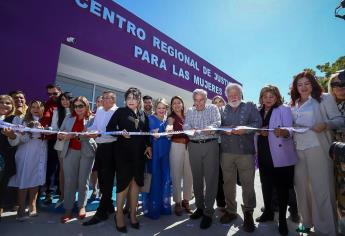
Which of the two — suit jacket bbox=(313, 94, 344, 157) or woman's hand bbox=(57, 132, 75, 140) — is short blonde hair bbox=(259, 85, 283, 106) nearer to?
suit jacket bbox=(313, 94, 344, 157)

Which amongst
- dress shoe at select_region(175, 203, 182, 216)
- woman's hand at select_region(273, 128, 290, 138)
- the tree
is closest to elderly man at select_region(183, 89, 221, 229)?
dress shoe at select_region(175, 203, 182, 216)

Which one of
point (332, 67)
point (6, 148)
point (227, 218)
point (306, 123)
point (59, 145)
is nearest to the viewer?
point (306, 123)

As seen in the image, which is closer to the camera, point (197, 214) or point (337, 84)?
point (337, 84)

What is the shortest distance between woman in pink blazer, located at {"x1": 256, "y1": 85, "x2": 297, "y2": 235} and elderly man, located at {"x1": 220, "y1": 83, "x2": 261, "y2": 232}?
0.73 ft

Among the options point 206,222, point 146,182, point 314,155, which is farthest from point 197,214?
point 314,155

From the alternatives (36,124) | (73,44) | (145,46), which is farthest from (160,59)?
(36,124)

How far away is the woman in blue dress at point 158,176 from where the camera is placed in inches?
148

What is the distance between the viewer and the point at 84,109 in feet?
13.0

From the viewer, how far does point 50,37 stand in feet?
17.9

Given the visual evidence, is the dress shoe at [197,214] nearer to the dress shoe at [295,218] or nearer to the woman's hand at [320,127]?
the dress shoe at [295,218]

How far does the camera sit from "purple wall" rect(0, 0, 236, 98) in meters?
4.68

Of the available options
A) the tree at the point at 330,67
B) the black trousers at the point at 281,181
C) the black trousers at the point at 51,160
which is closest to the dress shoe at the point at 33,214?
the black trousers at the point at 51,160

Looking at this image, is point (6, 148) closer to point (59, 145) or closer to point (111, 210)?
point (59, 145)

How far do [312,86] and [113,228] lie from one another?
3.47m
